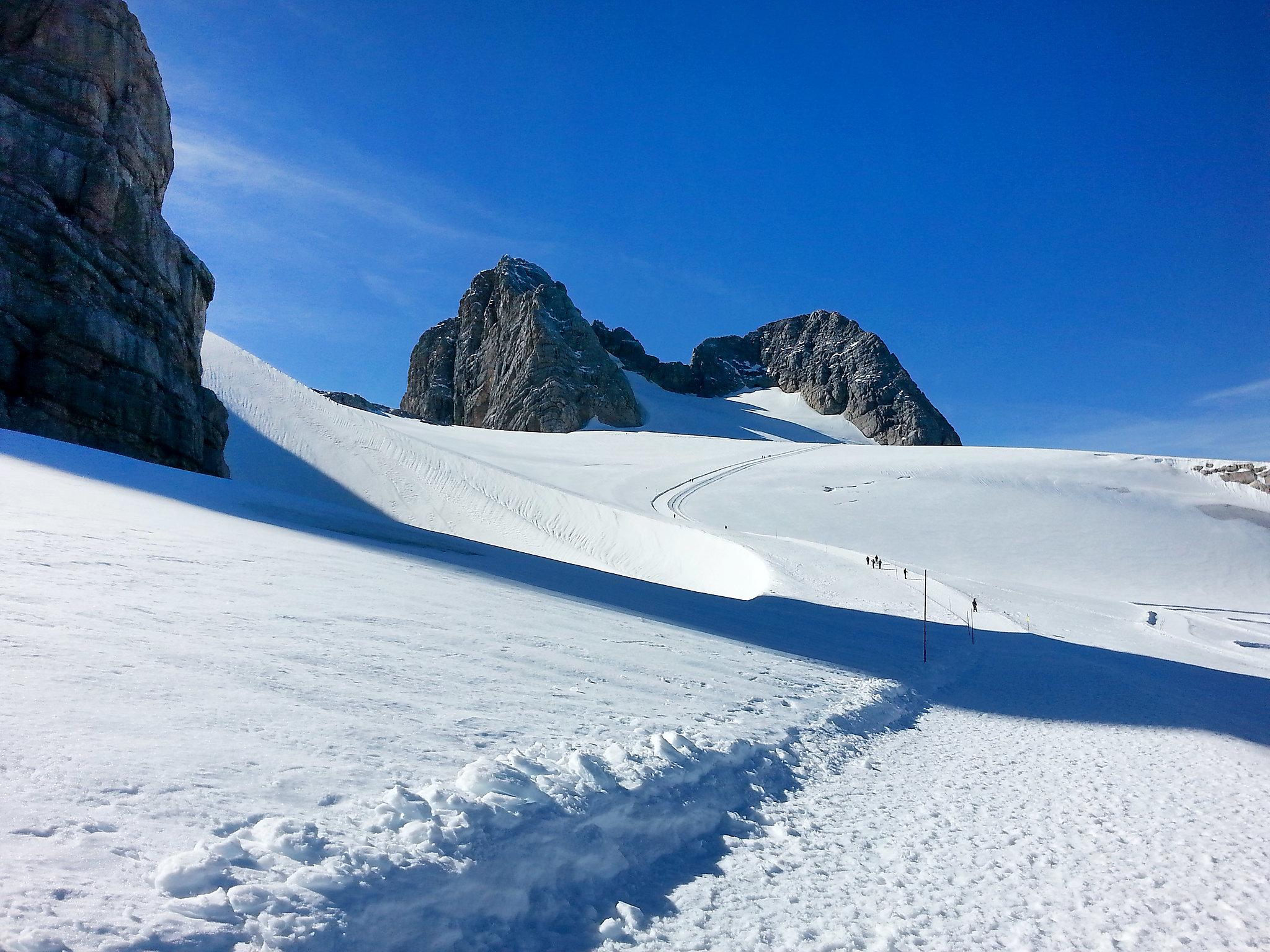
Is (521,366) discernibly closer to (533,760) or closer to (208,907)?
(533,760)

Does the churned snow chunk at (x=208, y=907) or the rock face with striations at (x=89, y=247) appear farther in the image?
the rock face with striations at (x=89, y=247)

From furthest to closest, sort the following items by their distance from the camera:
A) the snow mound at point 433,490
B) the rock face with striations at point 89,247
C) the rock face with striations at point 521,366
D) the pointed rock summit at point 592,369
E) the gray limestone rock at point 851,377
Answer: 1. the gray limestone rock at point 851,377
2. the pointed rock summit at point 592,369
3. the rock face with striations at point 521,366
4. the snow mound at point 433,490
5. the rock face with striations at point 89,247

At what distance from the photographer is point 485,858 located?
9.40 feet

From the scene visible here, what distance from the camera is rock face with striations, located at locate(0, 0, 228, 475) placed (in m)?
16.2

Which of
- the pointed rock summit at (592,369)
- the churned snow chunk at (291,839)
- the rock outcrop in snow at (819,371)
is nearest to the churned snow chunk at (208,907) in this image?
the churned snow chunk at (291,839)

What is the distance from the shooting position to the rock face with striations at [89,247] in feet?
53.3

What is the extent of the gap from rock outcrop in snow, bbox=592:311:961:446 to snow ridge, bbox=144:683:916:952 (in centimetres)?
9849

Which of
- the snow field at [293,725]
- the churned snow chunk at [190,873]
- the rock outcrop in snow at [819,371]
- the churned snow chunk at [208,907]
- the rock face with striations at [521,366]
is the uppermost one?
the rock outcrop in snow at [819,371]

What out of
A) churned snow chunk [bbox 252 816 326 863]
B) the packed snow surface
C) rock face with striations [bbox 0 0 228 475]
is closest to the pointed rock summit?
rock face with striations [bbox 0 0 228 475]

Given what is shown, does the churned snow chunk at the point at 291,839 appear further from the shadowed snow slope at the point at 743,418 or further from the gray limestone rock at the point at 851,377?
the gray limestone rock at the point at 851,377

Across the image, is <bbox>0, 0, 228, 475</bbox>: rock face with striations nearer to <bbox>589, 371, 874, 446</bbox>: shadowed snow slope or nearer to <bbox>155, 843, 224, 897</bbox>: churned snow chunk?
<bbox>155, 843, 224, 897</bbox>: churned snow chunk

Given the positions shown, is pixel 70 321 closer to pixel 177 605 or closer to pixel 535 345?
pixel 177 605

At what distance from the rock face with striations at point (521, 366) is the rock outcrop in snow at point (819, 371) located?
28.1 m

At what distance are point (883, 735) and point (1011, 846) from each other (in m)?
2.02
